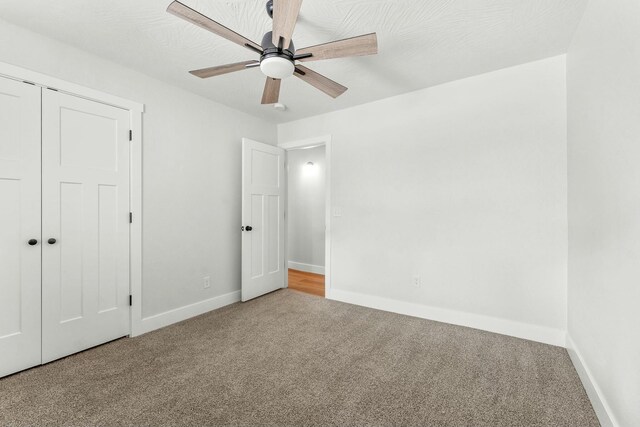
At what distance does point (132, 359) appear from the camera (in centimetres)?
224

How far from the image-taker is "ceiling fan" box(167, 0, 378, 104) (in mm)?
1374

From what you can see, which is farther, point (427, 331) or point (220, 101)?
point (220, 101)

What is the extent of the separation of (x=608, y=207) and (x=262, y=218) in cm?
329

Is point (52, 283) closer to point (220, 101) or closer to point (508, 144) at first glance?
point (220, 101)

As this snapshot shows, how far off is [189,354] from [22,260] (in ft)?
4.50

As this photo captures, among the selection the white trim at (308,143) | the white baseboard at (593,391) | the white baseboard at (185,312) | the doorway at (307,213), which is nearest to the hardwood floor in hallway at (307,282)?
the doorway at (307,213)

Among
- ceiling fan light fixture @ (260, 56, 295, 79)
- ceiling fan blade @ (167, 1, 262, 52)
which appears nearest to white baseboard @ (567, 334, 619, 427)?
ceiling fan light fixture @ (260, 56, 295, 79)

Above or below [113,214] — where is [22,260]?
below

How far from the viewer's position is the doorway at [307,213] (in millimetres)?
5375

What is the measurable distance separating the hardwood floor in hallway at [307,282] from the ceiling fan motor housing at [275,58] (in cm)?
300

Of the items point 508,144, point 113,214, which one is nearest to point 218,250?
point 113,214

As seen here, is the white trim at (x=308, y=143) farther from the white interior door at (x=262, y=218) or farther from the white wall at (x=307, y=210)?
the white wall at (x=307, y=210)

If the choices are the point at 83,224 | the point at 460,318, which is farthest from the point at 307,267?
the point at 83,224

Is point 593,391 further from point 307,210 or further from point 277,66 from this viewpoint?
point 307,210
